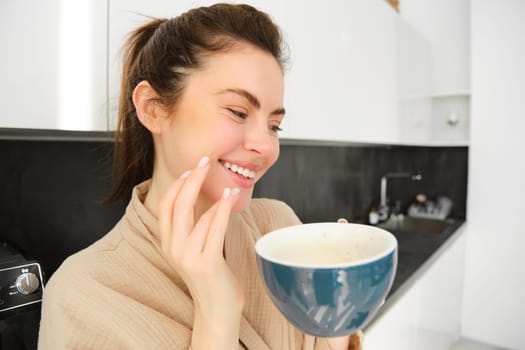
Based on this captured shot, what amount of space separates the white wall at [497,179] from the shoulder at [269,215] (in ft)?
6.66

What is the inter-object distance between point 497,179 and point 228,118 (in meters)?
2.53

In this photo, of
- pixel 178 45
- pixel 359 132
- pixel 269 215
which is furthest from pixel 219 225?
pixel 359 132

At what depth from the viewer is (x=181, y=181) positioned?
47 cm

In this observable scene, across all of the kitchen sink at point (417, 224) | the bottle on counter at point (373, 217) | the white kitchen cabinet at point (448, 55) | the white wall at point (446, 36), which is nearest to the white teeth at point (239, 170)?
the bottle on counter at point (373, 217)

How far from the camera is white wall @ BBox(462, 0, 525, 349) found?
2391 mm

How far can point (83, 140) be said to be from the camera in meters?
0.99

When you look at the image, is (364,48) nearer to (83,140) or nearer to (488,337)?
(83,140)

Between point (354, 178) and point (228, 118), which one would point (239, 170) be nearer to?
point (228, 118)

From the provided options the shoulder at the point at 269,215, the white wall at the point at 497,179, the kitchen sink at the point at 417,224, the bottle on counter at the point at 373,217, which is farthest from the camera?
the kitchen sink at the point at 417,224

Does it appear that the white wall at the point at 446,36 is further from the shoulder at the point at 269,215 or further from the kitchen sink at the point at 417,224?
the shoulder at the point at 269,215

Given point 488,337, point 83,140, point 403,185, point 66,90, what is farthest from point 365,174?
point 66,90

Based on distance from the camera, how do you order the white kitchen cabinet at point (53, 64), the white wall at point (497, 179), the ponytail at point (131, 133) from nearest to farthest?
the white kitchen cabinet at point (53, 64), the ponytail at point (131, 133), the white wall at point (497, 179)

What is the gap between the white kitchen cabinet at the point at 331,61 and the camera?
744 mm

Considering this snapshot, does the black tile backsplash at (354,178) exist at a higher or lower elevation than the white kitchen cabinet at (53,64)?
lower
